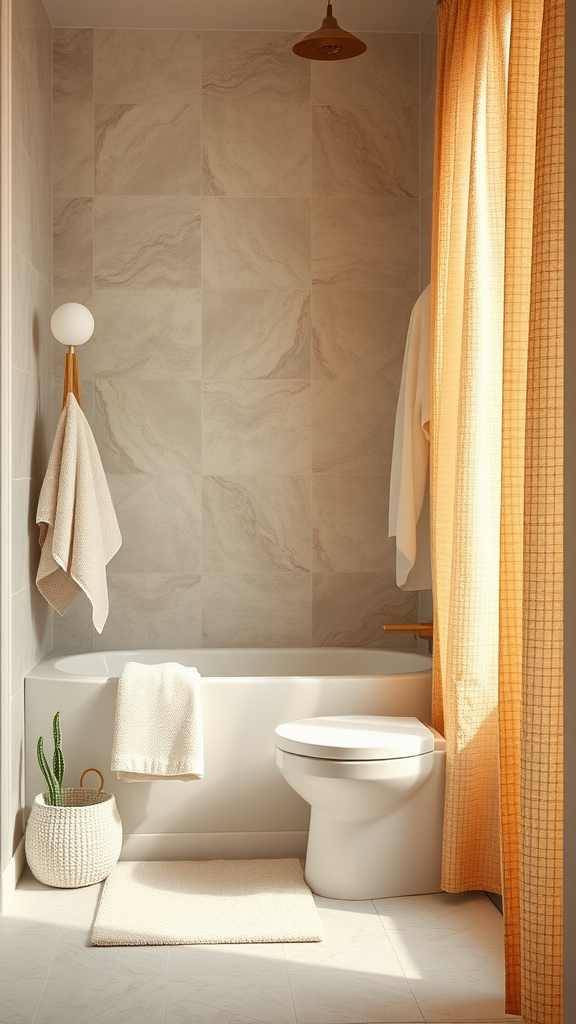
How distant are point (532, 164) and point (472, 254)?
411 millimetres

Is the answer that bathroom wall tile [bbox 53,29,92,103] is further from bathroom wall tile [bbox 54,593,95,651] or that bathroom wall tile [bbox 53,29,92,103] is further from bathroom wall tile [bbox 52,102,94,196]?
bathroom wall tile [bbox 54,593,95,651]

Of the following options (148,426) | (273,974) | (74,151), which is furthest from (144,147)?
(273,974)

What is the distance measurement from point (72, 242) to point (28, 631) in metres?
1.50

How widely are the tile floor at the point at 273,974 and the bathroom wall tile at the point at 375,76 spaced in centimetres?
287

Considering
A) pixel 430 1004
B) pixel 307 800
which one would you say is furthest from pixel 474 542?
pixel 430 1004

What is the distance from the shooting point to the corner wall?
2896 mm

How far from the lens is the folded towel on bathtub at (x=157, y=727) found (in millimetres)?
3014

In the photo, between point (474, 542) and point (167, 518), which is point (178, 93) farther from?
point (474, 542)

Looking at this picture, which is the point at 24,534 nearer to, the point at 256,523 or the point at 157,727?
the point at 157,727

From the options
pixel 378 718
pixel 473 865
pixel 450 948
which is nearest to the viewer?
pixel 450 948

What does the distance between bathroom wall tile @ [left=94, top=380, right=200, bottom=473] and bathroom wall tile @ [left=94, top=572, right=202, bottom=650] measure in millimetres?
418

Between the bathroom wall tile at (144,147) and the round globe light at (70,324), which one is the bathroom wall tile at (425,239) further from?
the round globe light at (70,324)

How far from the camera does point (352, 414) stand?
3.91 m

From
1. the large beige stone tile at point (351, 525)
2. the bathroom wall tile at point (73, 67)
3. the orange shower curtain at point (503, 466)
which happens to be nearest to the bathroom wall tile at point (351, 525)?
the large beige stone tile at point (351, 525)
